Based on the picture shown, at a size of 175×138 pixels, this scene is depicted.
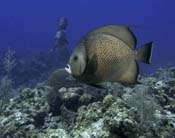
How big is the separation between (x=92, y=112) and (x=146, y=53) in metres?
2.87

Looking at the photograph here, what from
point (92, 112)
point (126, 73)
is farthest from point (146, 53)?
point (92, 112)

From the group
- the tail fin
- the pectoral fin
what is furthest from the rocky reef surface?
the tail fin

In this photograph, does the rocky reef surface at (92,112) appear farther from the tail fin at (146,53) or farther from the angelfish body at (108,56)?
the tail fin at (146,53)

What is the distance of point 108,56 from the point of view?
326 cm

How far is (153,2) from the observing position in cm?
18325

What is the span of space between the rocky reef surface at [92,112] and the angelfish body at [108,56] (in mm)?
1948

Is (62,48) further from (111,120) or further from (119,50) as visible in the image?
(119,50)

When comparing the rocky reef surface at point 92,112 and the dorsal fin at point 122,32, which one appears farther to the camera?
the rocky reef surface at point 92,112

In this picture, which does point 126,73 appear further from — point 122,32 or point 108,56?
point 122,32

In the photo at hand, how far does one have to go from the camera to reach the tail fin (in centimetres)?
319

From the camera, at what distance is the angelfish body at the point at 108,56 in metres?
3.11

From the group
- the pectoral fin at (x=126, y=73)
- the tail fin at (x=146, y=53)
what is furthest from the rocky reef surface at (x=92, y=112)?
the tail fin at (x=146, y=53)

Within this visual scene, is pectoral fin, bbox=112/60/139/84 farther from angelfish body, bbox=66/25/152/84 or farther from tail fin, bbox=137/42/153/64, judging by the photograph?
tail fin, bbox=137/42/153/64

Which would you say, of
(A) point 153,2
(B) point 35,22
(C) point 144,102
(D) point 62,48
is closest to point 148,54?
(C) point 144,102
